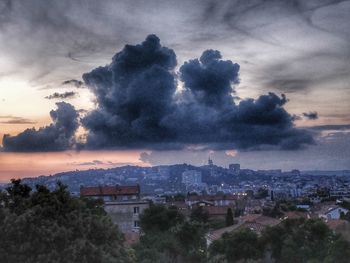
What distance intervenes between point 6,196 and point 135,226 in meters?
30.5

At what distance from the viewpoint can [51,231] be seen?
42.5 ft

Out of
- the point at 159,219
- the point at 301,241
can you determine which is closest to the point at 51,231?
the point at 301,241

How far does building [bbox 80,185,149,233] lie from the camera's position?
4372cm

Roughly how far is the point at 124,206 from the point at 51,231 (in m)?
31.7

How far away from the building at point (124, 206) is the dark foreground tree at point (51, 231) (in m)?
28.5

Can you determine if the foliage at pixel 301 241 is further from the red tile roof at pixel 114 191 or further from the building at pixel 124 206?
the red tile roof at pixel 114 191

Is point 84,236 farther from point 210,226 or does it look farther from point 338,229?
point 210,226

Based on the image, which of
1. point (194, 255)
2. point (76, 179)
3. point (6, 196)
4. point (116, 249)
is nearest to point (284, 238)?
point (194, 255)

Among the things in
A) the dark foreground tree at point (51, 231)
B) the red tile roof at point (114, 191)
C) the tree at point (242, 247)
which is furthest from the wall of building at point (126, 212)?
the dark foreground tree at point (51, 231)

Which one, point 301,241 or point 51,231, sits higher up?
point 51,231

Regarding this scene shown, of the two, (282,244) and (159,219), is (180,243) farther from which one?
(282,244)

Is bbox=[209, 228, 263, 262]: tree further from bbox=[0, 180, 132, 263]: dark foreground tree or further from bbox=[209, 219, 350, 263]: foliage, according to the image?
bbox=[0, 180, 132, 263]: dark foreground tree

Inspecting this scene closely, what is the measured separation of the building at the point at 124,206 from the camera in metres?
43.7

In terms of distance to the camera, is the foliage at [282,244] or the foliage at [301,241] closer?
the foliage at [301,241]
